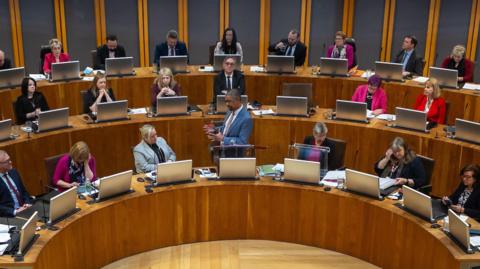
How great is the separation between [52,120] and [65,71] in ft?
5.74

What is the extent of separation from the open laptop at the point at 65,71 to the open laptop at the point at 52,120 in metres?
1.58

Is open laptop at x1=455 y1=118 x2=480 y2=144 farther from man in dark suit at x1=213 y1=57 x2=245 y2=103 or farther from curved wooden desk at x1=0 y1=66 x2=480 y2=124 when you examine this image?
man in dark suit at x1=213 y1=57 x2=245 y2=103

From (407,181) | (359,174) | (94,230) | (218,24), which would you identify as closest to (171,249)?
(94,230)

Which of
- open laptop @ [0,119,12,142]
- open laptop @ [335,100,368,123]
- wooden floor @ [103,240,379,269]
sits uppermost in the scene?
open laptop @ [335,100,368,123]

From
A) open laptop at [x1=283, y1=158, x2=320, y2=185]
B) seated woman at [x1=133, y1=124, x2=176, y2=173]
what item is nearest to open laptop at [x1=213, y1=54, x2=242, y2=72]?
seated woman at [x1=133, y1=124, x2=176, y2=173]

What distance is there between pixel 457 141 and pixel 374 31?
528 centimetres

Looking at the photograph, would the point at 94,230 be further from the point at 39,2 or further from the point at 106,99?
the point at 39,2

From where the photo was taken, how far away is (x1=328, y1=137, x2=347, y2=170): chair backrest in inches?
250

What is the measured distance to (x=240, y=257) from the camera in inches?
222

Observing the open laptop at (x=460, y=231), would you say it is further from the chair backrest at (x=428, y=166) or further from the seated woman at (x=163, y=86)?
the seated woman at (x=163, y=86)

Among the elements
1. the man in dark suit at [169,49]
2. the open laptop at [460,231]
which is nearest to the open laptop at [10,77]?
the man in dark suit at [169,49]

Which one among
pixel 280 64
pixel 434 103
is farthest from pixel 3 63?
pixel 434 103

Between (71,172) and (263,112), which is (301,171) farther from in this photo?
(71,172)

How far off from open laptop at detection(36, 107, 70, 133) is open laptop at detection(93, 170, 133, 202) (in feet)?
5.75
